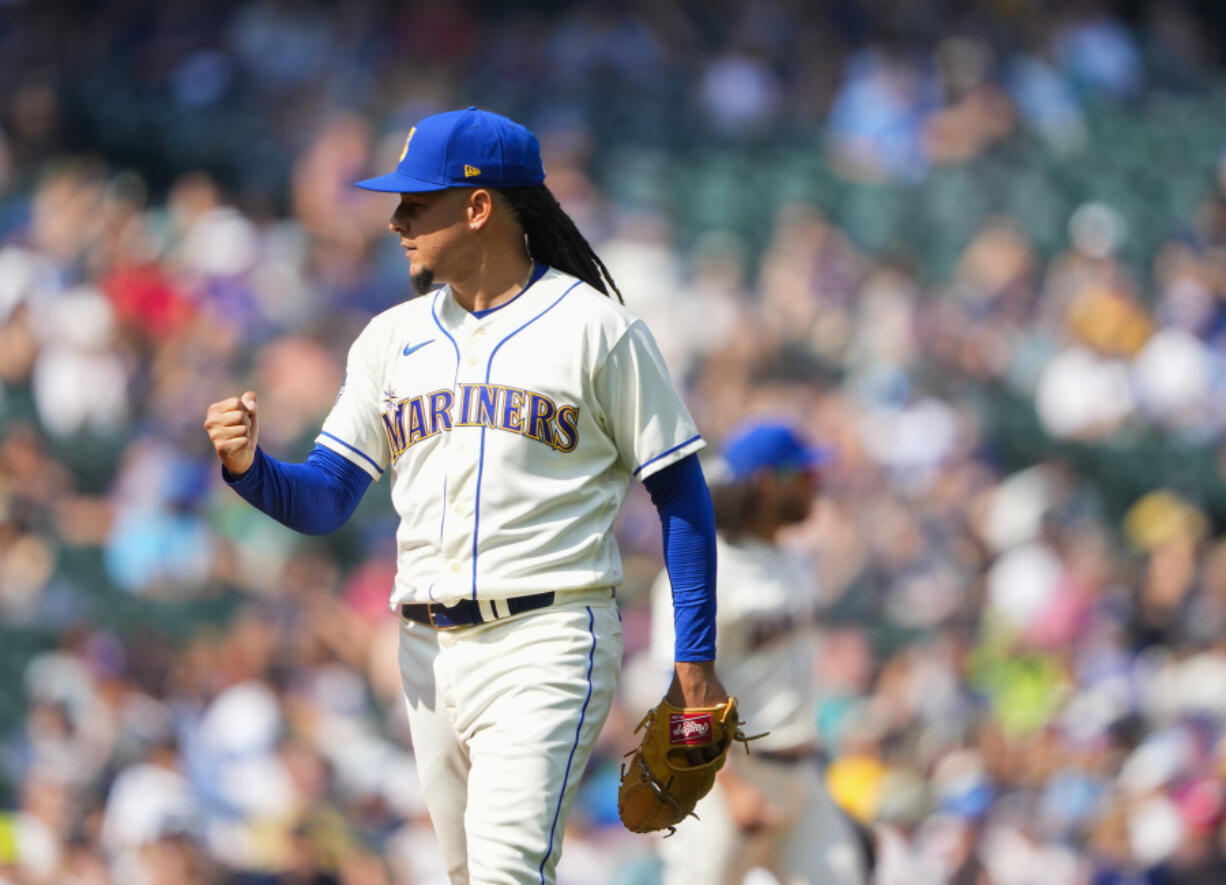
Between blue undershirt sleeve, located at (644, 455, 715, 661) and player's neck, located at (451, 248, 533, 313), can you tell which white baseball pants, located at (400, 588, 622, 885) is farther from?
player's neck, located at (451, 248, 533, 313)

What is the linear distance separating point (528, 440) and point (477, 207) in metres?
0.44

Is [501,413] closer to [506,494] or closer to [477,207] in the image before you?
[506,494]

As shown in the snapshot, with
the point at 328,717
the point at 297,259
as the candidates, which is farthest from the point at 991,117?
the point at 328,717

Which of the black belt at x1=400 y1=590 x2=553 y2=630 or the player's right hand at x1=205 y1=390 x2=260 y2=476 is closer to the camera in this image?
the player's right hand at x1=205 y1=390 x2=260 y2=476

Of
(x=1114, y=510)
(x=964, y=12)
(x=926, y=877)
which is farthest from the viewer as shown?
(x=964, y=12)

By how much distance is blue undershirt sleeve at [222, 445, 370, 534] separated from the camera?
3039 millimetres

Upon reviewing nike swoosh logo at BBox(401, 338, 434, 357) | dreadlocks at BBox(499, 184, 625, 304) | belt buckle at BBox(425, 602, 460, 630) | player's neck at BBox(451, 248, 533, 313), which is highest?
dreadlocks at BBox(499, 184, 625, 304)

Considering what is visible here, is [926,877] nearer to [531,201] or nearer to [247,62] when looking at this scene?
[531,201]

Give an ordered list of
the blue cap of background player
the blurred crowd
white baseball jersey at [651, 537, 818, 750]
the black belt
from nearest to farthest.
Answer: the black belt
white baseball jersey at [651, 537, 818, 750]
the blue cap of background player
the blurred crowd

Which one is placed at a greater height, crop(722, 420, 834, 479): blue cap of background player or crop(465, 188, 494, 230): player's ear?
crop(465, 188, 494, 230): player's ear

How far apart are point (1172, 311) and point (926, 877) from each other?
4876 mm

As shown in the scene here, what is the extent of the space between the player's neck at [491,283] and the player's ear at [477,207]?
75 mm

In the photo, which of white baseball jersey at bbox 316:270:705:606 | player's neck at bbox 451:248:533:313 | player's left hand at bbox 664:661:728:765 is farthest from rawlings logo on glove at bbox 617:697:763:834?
player's neck at bbox 451:248:533:313

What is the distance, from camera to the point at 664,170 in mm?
11703
